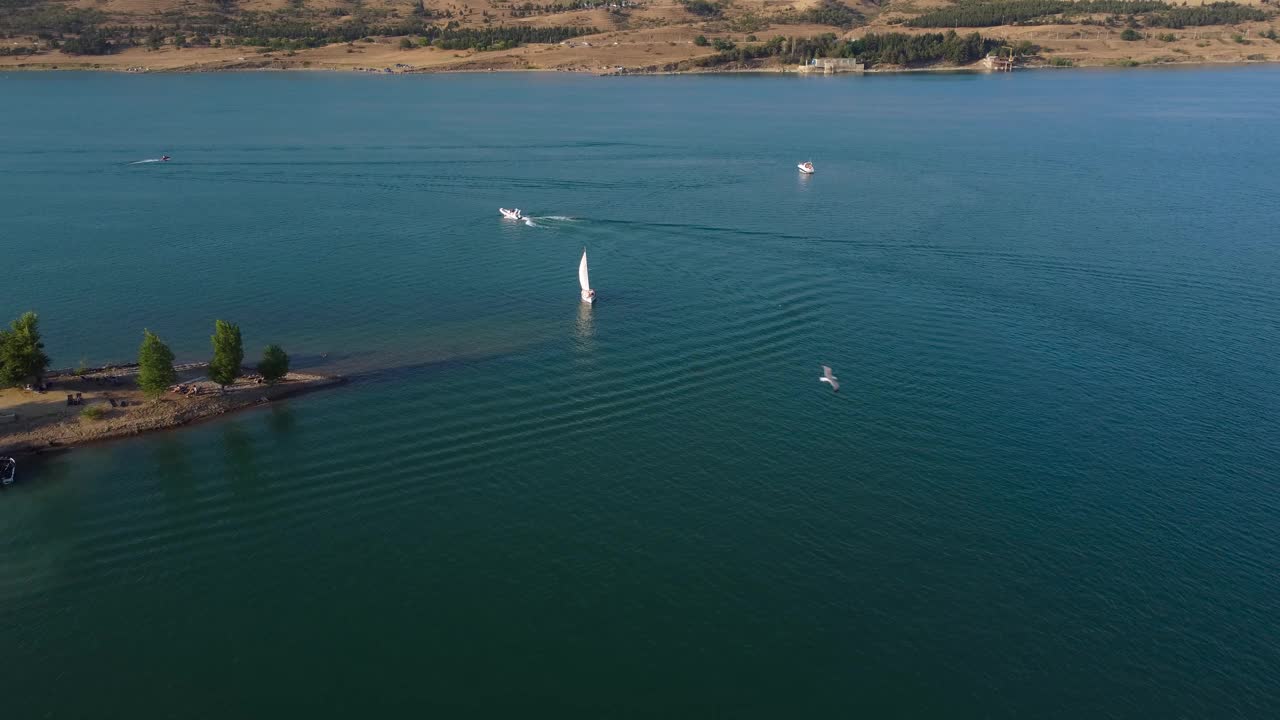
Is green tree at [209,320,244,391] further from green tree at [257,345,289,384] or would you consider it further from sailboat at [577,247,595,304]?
sailboat at [577,247,595,304]

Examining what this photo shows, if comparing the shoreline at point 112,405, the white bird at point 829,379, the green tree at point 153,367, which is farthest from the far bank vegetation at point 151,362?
the white bird at point 829,379

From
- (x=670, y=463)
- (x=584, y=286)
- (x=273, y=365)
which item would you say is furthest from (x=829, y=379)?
(x=273, y=365)

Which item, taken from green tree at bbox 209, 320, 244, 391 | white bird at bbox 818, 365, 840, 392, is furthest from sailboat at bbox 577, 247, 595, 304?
green tree at bbox 209, 320, 244, 391

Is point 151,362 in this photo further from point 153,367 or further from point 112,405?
point 112,405

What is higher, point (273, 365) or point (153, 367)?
point (153, 367)

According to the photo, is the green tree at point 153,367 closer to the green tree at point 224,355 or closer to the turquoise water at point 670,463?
the green tree at point 224,355

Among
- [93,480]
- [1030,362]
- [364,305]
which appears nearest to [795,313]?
[1030,362]
